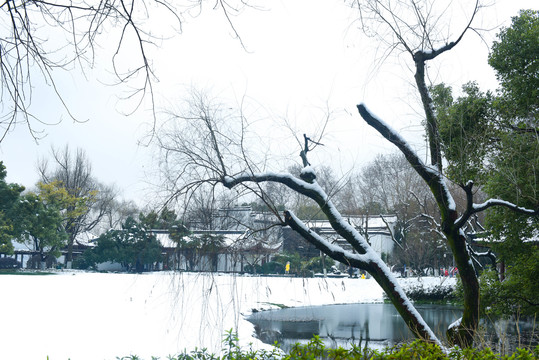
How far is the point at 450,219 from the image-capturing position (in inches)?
231

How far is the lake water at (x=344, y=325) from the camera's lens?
38.0 feet

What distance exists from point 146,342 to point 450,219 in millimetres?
6767

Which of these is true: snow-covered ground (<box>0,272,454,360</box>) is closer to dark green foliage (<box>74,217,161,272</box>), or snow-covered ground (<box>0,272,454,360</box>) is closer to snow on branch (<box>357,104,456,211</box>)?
snow on branch (<box>357,104,456,211</box>)

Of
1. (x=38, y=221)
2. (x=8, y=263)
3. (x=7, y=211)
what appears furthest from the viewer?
(x=8, y=263)

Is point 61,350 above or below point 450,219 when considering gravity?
below

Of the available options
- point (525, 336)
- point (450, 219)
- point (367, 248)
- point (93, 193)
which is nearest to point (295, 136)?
point (367, 248)

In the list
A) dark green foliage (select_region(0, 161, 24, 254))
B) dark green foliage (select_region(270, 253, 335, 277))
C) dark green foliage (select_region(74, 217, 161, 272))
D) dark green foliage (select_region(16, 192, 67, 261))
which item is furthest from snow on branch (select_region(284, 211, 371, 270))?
dark green foliage (select_region(74, 217, 161, 272))

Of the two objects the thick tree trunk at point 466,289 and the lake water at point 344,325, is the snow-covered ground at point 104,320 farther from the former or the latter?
the thick tree trunk at point 466,289

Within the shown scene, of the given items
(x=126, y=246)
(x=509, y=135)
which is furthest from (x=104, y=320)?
(x=126, y=246)

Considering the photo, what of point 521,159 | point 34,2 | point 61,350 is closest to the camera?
point 34,2

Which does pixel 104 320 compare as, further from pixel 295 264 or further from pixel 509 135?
pixel 295 264

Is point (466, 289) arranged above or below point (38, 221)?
below

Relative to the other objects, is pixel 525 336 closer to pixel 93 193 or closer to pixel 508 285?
pixel 508 285

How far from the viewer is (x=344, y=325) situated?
1414 centimetres
